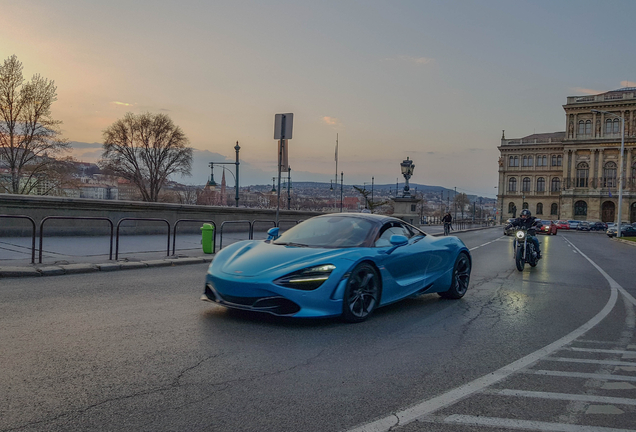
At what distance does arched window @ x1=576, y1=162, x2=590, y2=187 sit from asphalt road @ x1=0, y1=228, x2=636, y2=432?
11166 centimetres

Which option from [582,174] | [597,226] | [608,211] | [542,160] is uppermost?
[542,160]

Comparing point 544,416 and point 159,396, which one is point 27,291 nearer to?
point 159,396

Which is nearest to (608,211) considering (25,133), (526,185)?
(526,185)

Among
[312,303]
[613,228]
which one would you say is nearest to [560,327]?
[312,303]

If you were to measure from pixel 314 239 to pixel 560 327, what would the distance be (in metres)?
3.32

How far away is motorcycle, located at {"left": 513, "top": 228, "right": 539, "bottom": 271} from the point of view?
12969mm

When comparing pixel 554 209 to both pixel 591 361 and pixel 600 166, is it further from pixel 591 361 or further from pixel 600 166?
pixel 591 361

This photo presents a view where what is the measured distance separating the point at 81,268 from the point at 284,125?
20.8 feet

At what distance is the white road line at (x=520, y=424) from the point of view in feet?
10.7

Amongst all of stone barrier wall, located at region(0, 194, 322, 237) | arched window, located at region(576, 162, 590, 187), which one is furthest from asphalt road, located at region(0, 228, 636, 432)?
arched window, located at region(576, 162, 590, 187)

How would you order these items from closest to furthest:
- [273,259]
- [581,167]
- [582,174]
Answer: [273,259]
[582,174]
[581,167]

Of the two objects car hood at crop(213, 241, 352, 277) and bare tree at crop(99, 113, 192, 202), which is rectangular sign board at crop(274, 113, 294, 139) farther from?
bare tree at crop(99, 113, 192, 202)

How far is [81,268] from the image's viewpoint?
9.86m

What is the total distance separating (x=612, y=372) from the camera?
456 centimetres
